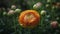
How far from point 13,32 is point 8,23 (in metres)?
0.09

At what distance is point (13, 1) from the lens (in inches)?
58.0

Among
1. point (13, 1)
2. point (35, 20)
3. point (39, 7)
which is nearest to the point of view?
point (35, 20)

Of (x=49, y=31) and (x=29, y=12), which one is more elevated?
(x=29, y=12)

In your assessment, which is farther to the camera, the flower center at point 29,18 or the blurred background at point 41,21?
the blurred background at point 41,21

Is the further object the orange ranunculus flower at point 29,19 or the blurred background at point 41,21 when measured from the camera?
the blurred background at point 41,21

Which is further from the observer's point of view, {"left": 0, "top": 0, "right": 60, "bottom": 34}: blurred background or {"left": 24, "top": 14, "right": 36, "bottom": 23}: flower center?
{"left": 0, "top": 0, "right": 60, "bottom": 34}: blurred background

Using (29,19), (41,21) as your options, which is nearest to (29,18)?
(29,19)

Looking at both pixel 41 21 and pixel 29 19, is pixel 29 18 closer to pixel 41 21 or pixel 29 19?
pixel 29 19

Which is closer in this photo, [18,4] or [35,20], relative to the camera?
[35,20]

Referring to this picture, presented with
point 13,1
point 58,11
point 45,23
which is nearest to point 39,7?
point 45,23

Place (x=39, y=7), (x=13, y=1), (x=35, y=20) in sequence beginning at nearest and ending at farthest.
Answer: (x=35, y=20) < (x=39, y=7) < (x=13, y=1)

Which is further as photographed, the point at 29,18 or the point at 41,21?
the point at 41,21

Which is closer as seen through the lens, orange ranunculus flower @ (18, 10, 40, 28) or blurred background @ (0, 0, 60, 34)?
orange ranunculus flower @ (18, 10, 40, 28)

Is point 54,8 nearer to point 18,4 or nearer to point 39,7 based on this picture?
point 39,7
